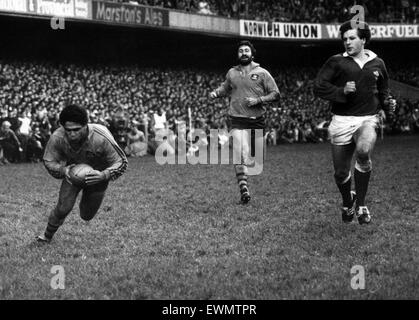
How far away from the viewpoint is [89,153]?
20.7ft

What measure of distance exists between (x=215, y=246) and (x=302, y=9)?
32.9 meters

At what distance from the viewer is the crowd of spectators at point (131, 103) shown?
21.3 meters

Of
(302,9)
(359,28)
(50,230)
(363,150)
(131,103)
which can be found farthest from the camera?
(302,9)

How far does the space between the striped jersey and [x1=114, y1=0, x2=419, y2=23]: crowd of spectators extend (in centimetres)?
2572

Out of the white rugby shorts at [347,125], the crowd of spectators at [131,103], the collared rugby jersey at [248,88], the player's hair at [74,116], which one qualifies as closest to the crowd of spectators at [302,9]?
the crowd of spectators at [131,103]

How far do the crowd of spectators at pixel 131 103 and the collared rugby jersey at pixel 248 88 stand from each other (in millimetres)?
11670

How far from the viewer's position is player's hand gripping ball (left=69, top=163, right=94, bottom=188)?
6.13 meters

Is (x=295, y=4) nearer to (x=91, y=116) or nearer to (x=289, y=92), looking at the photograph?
(x=289, y=92)

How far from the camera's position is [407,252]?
224 inches

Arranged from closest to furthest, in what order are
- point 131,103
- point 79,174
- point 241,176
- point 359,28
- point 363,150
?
1. point 79,174
2. point 363,150
3. point 359,28
4. point 241,176
5. point 131,103

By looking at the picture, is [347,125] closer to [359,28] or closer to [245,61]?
[359,28]

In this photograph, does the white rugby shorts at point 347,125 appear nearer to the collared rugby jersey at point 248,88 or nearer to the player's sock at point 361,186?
the player's sock at point 361,186

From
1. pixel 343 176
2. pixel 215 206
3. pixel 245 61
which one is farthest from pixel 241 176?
pixel 343 176

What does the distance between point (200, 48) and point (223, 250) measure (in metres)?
30.1
